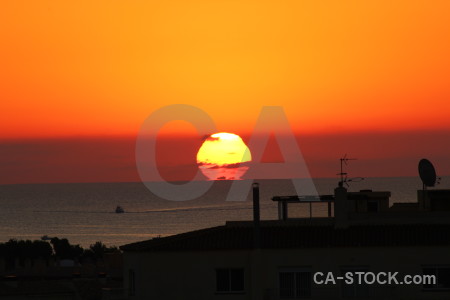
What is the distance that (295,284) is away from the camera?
147 feet

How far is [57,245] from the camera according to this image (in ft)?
443

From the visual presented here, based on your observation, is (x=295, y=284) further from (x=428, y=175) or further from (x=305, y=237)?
(x=428, y=175)

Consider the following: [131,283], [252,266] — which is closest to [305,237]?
[252,266]

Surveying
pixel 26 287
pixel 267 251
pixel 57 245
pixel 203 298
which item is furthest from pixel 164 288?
pixel 57 245

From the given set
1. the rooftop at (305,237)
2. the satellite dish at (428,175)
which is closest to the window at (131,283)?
the rooftop at (305,237)

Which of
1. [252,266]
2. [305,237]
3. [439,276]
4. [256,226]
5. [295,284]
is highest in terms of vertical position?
[256,226]

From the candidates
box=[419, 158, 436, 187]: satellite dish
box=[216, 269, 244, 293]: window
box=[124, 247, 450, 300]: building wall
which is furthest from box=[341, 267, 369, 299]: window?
box=[419, 158, 436, 187]: satellite dish

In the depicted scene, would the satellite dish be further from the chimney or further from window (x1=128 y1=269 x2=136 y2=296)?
window (x1=128 y1=269 x2=136 y2=296)

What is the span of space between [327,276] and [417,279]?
4.10m

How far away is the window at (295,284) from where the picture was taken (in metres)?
44.7

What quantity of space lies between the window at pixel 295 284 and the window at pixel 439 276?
17.7ft

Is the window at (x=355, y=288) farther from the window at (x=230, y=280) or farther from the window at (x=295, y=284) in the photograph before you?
the window at (x=230, y=280)

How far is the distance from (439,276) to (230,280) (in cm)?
955

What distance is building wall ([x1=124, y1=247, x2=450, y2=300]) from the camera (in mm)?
44406
